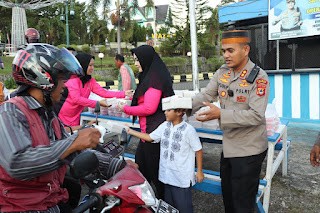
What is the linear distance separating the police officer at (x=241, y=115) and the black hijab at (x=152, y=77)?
0.64 meters

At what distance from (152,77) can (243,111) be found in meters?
1.11

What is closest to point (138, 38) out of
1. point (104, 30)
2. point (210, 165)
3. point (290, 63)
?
point (104, 30)

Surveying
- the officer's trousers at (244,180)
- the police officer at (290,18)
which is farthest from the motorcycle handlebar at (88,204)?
the police officer at (290,18)

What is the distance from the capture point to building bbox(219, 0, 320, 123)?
7.54m

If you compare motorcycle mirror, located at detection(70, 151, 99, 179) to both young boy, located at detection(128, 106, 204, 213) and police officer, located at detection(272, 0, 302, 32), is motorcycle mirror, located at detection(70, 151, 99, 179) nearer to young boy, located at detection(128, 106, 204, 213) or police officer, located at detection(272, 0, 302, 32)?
young boy, located at detection(128, 106, 204, 213)

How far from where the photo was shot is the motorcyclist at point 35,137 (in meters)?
1.30

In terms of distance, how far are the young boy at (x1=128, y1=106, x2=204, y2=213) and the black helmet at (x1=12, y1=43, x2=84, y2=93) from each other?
1393mm

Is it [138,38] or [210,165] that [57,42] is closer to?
[138,38]

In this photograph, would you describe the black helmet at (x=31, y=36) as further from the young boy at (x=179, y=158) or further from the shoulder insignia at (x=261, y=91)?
the shoulder insignia at (x=261, y=91)

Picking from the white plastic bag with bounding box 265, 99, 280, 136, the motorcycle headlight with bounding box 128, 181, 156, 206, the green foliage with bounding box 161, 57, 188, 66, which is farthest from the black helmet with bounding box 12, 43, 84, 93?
the green foliage with bounding box 161, 57, 188, 66

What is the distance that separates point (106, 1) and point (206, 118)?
29.3m

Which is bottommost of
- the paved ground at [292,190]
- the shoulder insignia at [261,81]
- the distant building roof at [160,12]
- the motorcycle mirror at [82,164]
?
the paved ground at [292,190]

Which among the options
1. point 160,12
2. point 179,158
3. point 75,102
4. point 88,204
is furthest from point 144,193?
point 160,12

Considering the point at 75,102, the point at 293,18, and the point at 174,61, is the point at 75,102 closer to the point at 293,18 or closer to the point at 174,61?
the point at 293,18
